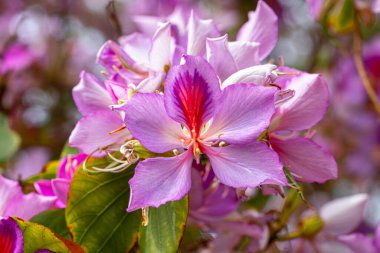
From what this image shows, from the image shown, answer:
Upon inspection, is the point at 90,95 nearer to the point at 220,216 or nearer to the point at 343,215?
the point at 220,216

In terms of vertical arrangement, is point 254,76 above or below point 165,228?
above

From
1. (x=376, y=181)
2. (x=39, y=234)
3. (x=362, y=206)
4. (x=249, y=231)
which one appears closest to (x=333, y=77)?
(x=376, y=181)

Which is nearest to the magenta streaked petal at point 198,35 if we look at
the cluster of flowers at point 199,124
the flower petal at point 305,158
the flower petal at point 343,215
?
the cluster of flowers at point 199,124

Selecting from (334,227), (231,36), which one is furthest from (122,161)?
(231,36)

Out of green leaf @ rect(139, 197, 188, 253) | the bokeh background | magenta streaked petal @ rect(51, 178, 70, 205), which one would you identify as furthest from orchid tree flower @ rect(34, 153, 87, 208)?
the bokeh background

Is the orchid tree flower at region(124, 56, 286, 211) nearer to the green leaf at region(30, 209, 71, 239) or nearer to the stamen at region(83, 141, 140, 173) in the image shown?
the stamen at region(83, 141, 140, 173)

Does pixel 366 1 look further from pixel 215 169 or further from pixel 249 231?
pixel 215 169

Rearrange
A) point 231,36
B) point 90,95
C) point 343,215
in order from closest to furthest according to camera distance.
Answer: point 90,95
point 343,215
point 231,36

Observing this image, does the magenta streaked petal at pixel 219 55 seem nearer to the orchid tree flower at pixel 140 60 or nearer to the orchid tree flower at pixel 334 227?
the orchid tree flower at pixel 140 60
